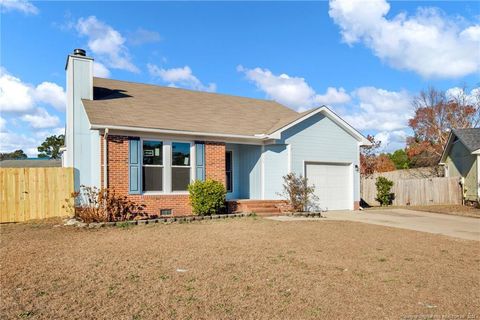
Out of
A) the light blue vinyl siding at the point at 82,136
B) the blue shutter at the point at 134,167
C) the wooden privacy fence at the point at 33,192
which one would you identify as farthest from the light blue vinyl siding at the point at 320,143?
the wooden privacy fence at the point at 33,192

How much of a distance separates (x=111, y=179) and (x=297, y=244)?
7152mm

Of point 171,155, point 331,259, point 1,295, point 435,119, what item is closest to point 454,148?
point 435,119

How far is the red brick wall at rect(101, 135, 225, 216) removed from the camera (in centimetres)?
1310

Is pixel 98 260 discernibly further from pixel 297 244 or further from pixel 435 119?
pixel 435 119

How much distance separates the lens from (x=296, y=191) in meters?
15.9

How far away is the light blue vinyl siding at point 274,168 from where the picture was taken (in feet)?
53.6

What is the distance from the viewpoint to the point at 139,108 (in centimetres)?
1537

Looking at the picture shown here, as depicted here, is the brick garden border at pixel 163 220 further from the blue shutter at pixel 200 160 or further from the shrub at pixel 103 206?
the blue shutter at pixel 200 160

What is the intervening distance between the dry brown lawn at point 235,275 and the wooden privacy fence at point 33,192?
10.7 feet

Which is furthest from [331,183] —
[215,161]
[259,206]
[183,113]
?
[183,113]

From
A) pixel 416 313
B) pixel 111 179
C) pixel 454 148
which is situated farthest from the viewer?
pixel 454 148

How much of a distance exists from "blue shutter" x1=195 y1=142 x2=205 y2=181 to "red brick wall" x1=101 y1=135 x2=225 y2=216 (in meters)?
0.18

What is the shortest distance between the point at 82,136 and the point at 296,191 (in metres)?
8.77

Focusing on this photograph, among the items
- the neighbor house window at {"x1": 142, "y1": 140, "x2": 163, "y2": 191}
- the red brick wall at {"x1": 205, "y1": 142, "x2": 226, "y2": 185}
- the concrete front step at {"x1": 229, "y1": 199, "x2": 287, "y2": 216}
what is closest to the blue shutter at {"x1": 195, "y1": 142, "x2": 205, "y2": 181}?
the red brick wall at {"x1": 205, "y1": 142, "x2": 226, "y2": 185}
